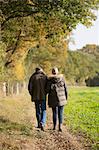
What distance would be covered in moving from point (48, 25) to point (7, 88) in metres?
15.0

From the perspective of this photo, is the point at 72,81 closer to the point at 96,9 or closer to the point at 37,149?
the point at 96,9

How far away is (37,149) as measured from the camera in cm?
1319

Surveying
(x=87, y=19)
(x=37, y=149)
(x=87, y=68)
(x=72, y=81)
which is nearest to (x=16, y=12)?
(x=87, y=19)

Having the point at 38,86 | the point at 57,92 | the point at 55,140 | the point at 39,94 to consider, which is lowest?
the point at 55,140

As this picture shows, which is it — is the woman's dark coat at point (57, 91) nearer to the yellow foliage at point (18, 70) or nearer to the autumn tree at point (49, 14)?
the autumn tree at point (49, 14)

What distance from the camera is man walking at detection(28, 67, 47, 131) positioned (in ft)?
56.0

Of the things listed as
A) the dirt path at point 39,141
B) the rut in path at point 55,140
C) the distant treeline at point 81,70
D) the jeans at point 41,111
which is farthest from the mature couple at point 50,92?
the distant treeline at point 81,70

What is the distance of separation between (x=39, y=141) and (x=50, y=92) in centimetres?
289

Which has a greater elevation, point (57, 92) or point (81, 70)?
point (57, 92)

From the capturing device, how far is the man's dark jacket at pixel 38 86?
17062mm

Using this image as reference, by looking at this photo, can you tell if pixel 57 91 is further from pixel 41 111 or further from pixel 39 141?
pixel 39 141

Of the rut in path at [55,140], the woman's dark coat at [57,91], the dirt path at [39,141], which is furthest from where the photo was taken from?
the woman's dark coat at [57,91]

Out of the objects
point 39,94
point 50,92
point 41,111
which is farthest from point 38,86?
point 41,111

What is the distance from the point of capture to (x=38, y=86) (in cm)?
1719
